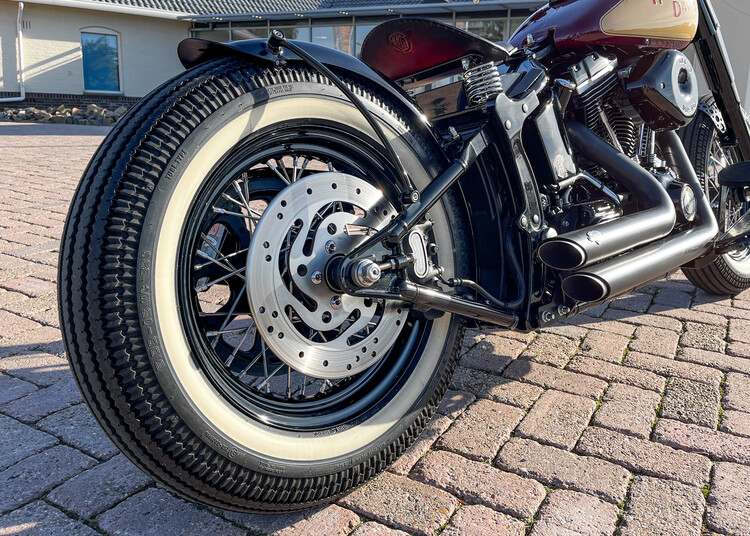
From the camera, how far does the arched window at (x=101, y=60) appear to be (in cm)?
2036

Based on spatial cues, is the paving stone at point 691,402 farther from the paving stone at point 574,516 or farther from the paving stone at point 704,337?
the paving stone at point 574,516

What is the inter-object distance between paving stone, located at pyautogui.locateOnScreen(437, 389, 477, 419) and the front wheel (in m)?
0.35

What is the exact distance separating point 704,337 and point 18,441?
2.80 metres

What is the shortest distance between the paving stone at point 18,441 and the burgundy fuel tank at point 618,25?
211 cm

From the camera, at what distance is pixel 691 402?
92.4 inches

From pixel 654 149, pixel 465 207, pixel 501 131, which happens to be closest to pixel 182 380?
pixel 465 207

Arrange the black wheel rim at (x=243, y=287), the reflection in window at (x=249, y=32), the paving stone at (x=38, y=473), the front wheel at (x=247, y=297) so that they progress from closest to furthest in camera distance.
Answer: the front wheel at (x=247, y=297)
the black wheel rim at (x=243, y=287)
the paving stone at (x=38, y=473)
the reflection in window at (x=249, y=32)

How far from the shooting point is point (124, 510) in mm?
1686

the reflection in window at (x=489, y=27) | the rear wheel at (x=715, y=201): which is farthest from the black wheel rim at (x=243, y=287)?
the reflection in window at (x=489, y=27)

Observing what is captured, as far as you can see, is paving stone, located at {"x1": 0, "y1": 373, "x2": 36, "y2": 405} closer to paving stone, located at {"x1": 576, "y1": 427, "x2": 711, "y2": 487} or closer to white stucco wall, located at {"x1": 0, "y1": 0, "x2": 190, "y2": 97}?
paving stone, located at {"x1": 576, "y1": 427, "x2": 711, "y2": 487}

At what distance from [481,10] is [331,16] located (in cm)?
459

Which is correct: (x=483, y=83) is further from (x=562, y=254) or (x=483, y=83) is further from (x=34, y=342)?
(x=34, y=342)

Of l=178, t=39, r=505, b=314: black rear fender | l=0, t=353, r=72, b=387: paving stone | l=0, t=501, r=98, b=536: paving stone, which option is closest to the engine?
l=178, t=39, r=505, b=314: black rear fender

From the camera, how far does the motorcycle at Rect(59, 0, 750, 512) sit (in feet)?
4.51
